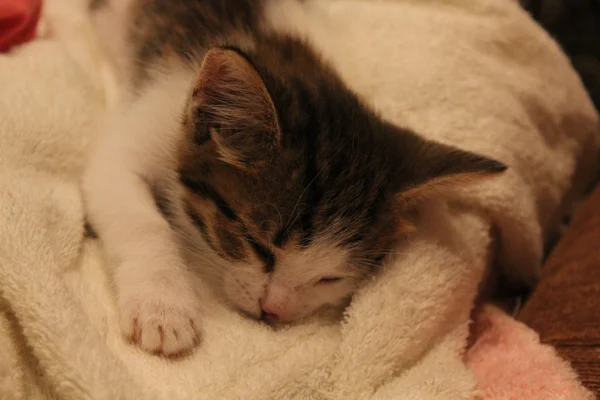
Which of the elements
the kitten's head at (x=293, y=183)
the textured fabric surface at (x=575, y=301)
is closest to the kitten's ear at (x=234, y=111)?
the kitten's head at (x=293, y=183)

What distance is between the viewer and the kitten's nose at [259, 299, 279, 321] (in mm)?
1095

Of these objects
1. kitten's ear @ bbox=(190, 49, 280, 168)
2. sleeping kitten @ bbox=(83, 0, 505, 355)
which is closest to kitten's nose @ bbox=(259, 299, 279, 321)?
sleeping kitten @ bbox=(83, 0, 505, 355)

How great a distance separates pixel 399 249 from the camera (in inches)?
46.9

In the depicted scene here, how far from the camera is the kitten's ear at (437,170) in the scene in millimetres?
1080

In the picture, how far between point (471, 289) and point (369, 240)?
0.26 m

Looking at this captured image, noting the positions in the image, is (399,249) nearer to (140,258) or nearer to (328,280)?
(328,280)

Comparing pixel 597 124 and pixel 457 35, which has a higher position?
pixel 457 35

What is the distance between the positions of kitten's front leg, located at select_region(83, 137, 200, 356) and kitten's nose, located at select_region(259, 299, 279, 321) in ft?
0.41

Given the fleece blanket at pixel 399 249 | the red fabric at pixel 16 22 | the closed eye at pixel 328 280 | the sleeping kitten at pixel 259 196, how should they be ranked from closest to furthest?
the fleece blanket at pixel 399 249, the sleeping kitten at pixel 259 196, the closed eye at pixel 328 280, the red fabric at pixel 16 22

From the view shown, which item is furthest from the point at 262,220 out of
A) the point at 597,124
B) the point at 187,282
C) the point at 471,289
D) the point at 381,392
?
the point at 597,124

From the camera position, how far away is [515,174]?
136cm

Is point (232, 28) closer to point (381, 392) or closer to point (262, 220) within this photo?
point (262, 220)

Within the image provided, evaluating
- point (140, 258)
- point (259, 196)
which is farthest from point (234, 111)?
point (140, 258)

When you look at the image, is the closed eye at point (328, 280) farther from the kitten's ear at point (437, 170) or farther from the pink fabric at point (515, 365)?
the pink fabric at point (515, 365)
